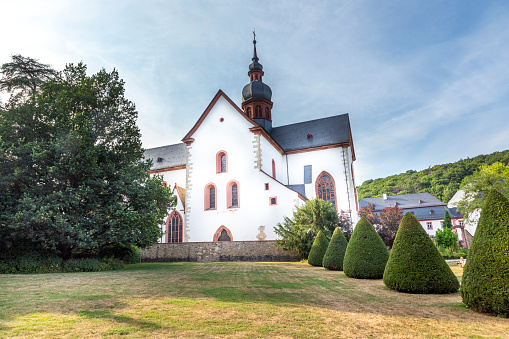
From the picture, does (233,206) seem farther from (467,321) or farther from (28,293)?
(467,321)

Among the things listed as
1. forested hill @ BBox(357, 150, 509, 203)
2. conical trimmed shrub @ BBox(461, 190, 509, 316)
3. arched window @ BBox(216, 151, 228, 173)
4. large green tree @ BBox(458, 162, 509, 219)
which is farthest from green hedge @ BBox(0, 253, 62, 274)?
forested hill @ BBox(357, 150, 509, 203)

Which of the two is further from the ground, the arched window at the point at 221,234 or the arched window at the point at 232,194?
the arched window at the point at 232,194

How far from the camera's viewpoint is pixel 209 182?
99.0 ft

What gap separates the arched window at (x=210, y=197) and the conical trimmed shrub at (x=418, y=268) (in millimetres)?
22022

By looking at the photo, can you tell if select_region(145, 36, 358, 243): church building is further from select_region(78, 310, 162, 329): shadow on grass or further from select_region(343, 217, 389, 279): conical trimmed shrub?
select_region(78, 310, 162, 329): shadow on grass

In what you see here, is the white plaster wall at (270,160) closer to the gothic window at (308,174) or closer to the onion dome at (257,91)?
the gothic window at (308,174)

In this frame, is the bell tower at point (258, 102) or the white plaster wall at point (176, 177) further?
the bell tower at point (258, 102)

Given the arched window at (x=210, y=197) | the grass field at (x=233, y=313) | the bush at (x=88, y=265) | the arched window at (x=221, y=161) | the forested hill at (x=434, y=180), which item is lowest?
the grass field at (x=233, y=313)

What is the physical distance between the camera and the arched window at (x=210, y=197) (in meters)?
29.6

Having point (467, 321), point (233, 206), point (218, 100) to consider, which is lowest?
point (467, 321)

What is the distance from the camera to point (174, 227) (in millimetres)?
31438

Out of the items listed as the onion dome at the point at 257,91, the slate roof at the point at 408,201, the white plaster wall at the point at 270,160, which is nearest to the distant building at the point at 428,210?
the slate roof at the point at 408,201

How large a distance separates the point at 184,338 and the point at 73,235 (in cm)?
1289

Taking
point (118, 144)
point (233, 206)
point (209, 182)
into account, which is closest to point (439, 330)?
point (118, 144)
